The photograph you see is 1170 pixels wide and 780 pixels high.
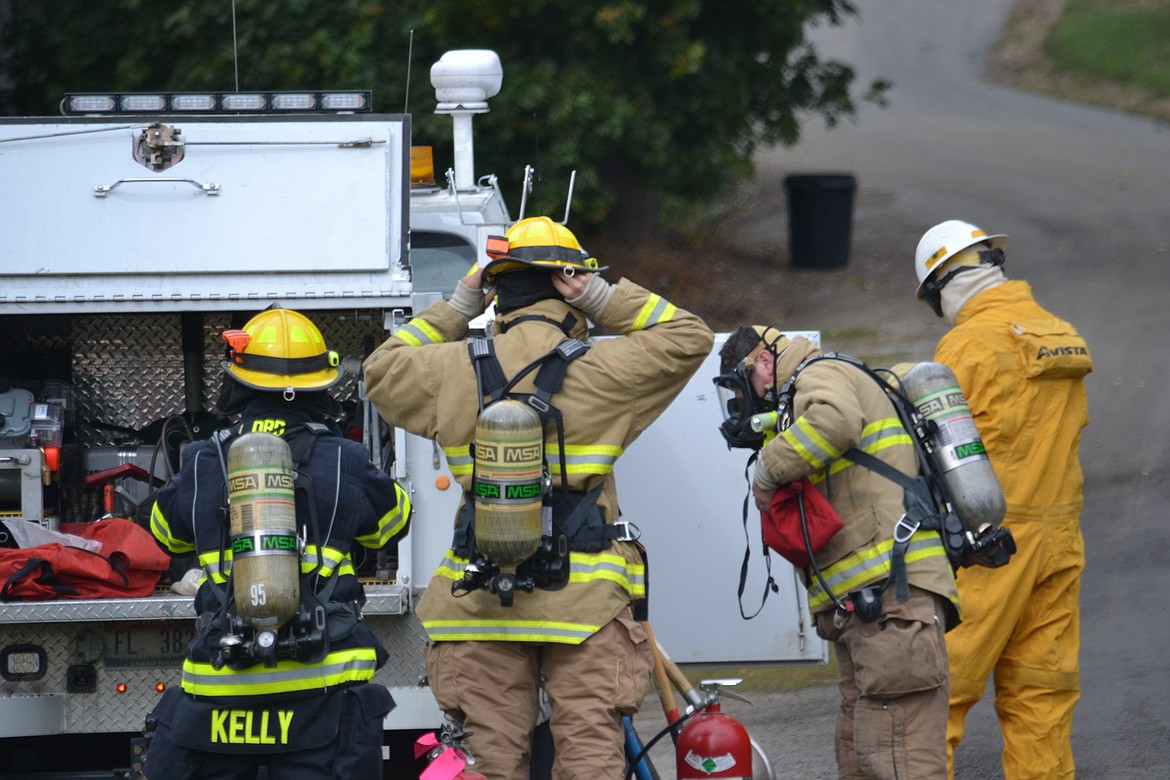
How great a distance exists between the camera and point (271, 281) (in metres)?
5.14

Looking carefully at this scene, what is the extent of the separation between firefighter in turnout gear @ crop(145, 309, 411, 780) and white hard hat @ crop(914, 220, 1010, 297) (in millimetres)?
2173

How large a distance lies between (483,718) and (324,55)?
811cm

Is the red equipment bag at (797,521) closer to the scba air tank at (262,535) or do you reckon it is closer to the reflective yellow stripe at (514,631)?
the reflective yellow stripe at (514,631)

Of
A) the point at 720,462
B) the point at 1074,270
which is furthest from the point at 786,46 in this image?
the point at 720,462

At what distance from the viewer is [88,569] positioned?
190 inches

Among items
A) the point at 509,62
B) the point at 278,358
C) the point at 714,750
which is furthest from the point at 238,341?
the point at 509,62

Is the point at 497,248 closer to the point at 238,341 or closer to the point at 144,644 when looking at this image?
the point at 238,341

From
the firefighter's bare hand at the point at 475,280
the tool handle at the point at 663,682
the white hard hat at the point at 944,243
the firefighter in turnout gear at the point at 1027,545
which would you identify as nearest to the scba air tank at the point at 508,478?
the firefighter's bare hand at the point at 475,280

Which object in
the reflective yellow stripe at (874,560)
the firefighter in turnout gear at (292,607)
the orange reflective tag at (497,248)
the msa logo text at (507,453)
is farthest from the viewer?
the reflective yellow stripe at (874,560)

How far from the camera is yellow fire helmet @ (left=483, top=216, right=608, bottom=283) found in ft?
13.9

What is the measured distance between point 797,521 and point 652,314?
28.8 inches

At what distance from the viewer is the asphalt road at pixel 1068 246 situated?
621cm

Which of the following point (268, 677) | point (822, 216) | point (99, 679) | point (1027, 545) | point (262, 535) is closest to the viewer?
point (262, 535)

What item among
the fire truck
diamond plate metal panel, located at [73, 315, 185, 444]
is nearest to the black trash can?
the fire truck
